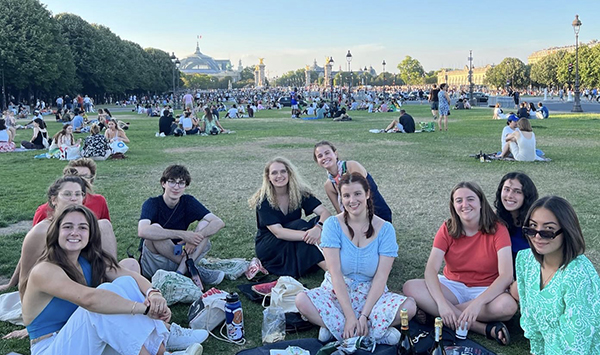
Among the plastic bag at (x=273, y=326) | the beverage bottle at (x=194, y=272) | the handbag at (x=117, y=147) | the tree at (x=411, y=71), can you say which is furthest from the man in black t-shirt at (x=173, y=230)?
the tree at (x=411, y=71)

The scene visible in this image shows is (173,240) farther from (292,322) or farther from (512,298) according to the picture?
(512,298)

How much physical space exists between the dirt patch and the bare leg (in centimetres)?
507

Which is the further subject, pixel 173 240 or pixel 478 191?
pixel 173 240

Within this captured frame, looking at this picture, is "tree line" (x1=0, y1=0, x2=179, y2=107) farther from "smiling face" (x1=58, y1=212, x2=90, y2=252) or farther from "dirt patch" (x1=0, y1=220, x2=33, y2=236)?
"smiling face" (x1=58, y1=212, x2=90, y2=252)

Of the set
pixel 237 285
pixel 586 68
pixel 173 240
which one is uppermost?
pixel 586 68

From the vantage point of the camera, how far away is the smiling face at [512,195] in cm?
454

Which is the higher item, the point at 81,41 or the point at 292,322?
the point at 81,41

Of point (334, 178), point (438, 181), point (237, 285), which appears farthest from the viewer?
Answer: point (438, 181)

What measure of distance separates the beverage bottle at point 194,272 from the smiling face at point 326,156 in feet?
5.80

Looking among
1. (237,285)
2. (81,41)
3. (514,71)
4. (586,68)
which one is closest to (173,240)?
(237,285)

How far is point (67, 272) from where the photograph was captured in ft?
11.4

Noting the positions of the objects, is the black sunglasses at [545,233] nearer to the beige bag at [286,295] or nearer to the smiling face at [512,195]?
the smiling face at [512,195]

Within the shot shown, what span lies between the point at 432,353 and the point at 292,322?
1.23m

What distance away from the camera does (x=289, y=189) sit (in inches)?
229
